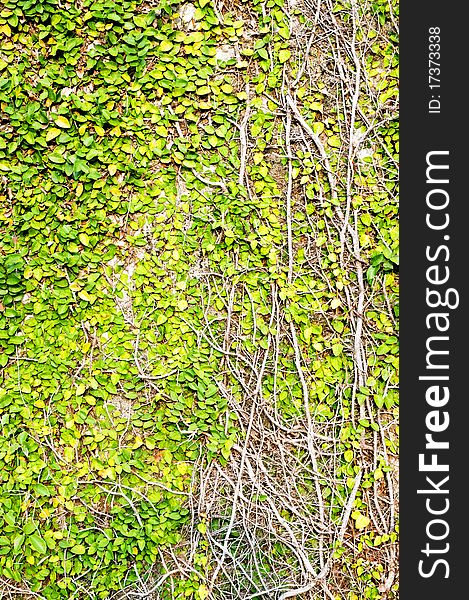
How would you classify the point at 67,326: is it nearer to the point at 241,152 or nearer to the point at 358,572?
the point at 241,152

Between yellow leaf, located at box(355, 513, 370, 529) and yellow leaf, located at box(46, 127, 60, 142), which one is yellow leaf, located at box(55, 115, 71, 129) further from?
yellow leaf, located at box(355, 513, 370, 529)

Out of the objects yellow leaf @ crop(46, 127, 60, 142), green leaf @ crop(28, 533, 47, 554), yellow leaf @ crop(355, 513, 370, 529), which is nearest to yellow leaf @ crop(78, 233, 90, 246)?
yellow leaf @ crop(46, 127, 60, 142)

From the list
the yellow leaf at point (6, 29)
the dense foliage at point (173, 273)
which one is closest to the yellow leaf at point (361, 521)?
the dense foliage at point (173, 273)

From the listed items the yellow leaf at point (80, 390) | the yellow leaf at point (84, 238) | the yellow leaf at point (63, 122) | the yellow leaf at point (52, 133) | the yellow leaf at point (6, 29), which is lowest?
the yellow leaf at point (80, 390)

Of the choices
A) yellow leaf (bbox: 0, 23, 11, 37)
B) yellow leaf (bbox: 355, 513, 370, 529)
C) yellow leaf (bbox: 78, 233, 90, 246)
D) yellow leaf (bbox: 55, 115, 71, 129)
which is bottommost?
yellow leaf (bbox: 355, 513, 370, 529)

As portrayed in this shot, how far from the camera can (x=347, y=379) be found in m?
2.82

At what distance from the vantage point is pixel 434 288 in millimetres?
2779

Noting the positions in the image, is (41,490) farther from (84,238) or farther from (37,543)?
(84,238)

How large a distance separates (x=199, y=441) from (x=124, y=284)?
72cm

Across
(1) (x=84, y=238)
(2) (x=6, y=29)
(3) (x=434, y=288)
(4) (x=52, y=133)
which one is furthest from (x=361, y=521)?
(2) (x=6, y=29)

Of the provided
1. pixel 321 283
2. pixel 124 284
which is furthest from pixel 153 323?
pixel 321 283

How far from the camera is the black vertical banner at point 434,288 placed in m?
2.75

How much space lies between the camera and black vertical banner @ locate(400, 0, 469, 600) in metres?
2.75

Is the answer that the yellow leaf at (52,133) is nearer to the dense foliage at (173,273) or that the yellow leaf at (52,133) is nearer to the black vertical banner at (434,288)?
the dense foliage at (173,273)
